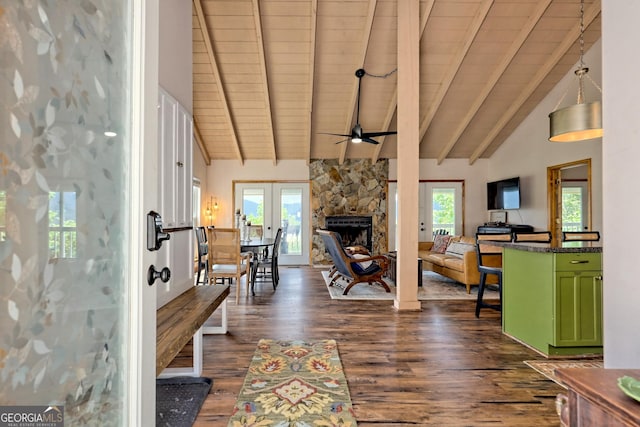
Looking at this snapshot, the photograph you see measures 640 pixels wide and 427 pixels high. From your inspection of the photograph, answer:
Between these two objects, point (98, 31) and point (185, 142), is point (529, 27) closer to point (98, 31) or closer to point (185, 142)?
point (185, 142)

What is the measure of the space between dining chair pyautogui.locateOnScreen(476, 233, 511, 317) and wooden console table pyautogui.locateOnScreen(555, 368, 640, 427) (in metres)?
2.69

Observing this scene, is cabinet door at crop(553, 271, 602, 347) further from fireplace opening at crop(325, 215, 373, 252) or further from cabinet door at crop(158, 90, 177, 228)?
fireplace opening at crop(325, 215, 373, 252)

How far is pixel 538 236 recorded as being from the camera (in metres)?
3.71

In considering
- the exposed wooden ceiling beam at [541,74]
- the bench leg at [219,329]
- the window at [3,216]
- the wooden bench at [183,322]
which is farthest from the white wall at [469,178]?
the window at [3,216]

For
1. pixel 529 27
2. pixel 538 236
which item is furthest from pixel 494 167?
pixel 538 236

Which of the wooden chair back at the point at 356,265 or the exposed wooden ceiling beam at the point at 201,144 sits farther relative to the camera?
the exposed wooden ceiling beam at the point at 201,144

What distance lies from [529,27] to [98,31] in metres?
5.93

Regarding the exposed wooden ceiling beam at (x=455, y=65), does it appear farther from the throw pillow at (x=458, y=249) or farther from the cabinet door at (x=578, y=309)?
the cabinet door at (x=578, y=309)

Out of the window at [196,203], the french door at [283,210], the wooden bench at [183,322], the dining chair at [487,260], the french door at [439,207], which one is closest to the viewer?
the wooden bench at [183,322]

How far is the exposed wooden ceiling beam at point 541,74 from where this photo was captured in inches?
186

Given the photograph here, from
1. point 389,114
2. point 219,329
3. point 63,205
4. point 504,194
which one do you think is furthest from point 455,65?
point 63,205

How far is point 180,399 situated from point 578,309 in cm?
310

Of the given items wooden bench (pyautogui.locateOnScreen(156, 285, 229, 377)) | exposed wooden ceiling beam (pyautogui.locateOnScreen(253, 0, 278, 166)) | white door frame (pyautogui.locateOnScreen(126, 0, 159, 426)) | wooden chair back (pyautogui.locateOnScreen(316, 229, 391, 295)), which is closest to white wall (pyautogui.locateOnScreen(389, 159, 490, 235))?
exposed wooden ceiling beam (pyautogui.locateOnScreen(253, 0, 278, 166))

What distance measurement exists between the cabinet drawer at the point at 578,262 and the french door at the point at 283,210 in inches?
240
